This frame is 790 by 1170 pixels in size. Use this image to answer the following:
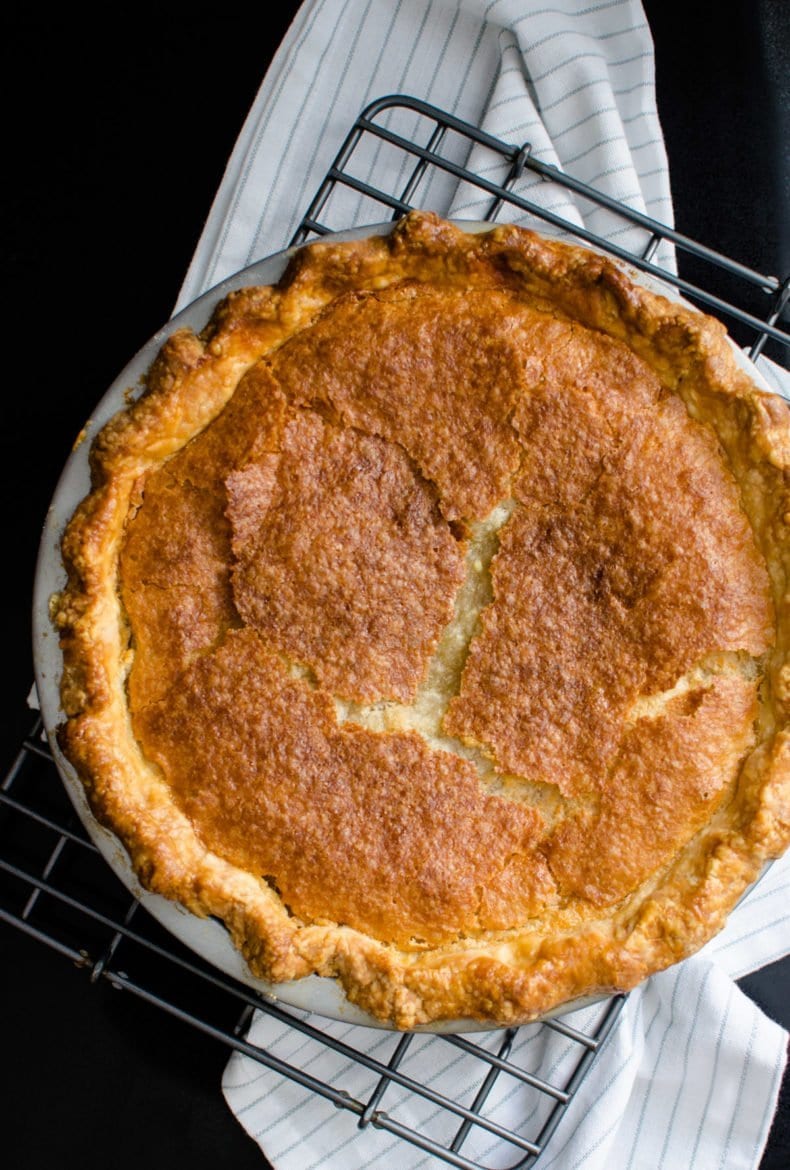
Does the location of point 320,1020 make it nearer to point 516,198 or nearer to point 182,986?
point 182,986

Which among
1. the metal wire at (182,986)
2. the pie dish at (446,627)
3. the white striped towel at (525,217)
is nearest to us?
the pie dish at (446,627)

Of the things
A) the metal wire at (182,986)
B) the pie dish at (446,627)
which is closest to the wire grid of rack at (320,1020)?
the metal wire at (182,986)

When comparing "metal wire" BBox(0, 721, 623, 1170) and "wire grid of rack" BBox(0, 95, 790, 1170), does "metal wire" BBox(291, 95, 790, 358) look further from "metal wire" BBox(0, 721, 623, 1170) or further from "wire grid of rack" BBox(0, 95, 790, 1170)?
"metal wire" BBox(0, 721, 623, 1170)

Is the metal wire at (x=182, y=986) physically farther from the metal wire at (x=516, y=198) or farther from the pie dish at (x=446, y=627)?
the metal wire at (x=516, y=198)

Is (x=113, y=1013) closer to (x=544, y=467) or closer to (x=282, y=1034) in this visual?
(x=282, y=1034)

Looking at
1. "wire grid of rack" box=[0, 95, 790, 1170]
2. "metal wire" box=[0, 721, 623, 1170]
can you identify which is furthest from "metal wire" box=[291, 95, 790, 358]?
"metal wire" box=[0, 721, 623, 1170]

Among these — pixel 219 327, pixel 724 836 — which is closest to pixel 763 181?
pixel 219 327
